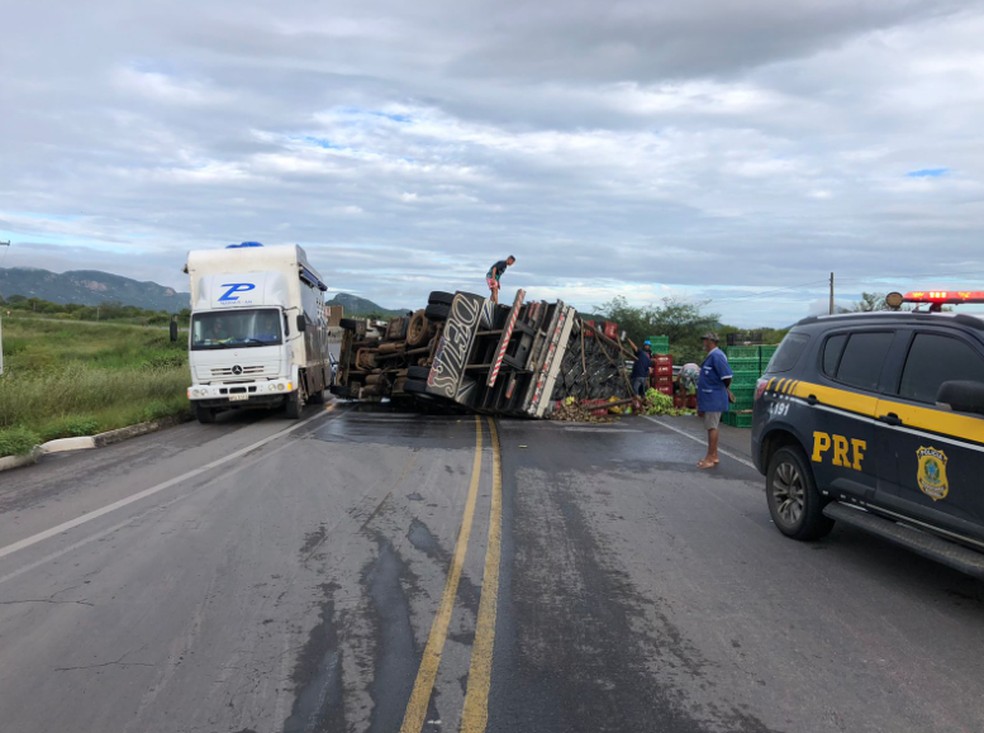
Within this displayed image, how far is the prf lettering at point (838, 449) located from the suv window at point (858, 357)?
0.45 m

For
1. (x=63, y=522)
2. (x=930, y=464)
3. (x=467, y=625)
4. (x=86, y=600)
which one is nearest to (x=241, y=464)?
(x=63, y=522)

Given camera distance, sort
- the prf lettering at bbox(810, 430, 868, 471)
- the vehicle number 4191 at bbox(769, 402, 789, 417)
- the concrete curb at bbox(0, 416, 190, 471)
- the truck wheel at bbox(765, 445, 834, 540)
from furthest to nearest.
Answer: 1. the concrete curb at bbox(0, 416, 190, 471)
2. the vehicle number 4191 at bbox(769, 402, 789, 417)
3. the truck wheel at bbox(765, 445, 834, 540)
4. the prf lettering at bbox(810, 430, 868, 471)

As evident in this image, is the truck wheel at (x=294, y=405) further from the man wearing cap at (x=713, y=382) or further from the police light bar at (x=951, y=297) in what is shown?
the police light bar at (x=951, y=297)

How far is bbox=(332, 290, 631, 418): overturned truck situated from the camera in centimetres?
1730

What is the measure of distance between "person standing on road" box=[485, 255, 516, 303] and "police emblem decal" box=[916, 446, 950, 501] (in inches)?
524

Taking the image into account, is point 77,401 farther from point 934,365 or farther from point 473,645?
point 934,365

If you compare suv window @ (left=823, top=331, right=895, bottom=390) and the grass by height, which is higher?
suv window @ (left=823, top=331, right=895, bottom=390)

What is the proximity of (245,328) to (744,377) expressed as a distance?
10.6 m

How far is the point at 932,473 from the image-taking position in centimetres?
542

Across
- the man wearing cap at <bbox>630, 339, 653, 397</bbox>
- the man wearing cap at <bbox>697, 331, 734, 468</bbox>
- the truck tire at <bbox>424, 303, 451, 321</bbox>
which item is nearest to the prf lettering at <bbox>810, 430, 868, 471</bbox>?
the man wearing cap at <bbox>697, 331, 734, 468</bbox>

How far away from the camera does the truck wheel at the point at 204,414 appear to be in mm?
16969

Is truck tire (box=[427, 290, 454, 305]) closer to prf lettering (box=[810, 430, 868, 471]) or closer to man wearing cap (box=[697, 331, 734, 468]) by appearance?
man wearing cap (box=[697, 331, 734, 468])

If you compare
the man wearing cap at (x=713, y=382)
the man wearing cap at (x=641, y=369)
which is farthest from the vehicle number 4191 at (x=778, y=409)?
the man wearing cap at (x=641, y=369)

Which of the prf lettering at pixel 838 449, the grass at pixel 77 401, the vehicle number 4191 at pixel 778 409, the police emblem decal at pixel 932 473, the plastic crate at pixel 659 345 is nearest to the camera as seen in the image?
the police emblem decal at pixel 932 473
